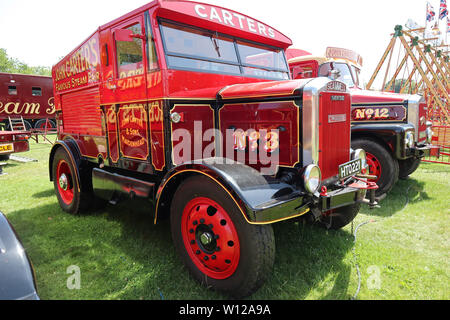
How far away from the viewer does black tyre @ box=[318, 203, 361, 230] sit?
354cm

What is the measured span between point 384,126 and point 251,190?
3838 mm

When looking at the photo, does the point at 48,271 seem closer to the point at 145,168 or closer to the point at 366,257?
the point at 145,168

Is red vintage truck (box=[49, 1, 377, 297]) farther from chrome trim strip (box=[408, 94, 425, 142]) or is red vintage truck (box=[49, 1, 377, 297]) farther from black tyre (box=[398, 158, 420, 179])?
black tyre (box=[398, 158, 420, 179])

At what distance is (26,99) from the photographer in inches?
707

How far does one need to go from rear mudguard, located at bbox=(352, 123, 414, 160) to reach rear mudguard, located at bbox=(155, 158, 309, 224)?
3.30m

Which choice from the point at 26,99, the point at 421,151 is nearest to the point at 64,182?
the point at 421,151

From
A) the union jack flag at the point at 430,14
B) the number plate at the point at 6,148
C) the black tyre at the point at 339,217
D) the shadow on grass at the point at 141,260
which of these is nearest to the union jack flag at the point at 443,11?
the union jack flag at the point at 430,14

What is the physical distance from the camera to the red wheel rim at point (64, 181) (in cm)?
480

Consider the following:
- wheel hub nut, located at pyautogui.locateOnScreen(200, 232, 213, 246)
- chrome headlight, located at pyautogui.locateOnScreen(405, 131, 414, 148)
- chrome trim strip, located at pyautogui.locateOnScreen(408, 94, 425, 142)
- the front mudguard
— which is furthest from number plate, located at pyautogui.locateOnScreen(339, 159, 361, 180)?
chrome trim strip, located at pyautogui.locateOnScreen(408, 94, 425, 142)

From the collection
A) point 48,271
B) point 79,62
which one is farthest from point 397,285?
point 79,62

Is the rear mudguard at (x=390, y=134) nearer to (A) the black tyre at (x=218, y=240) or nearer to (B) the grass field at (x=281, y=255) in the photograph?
(B) the grass field at (x=281, y=255)
